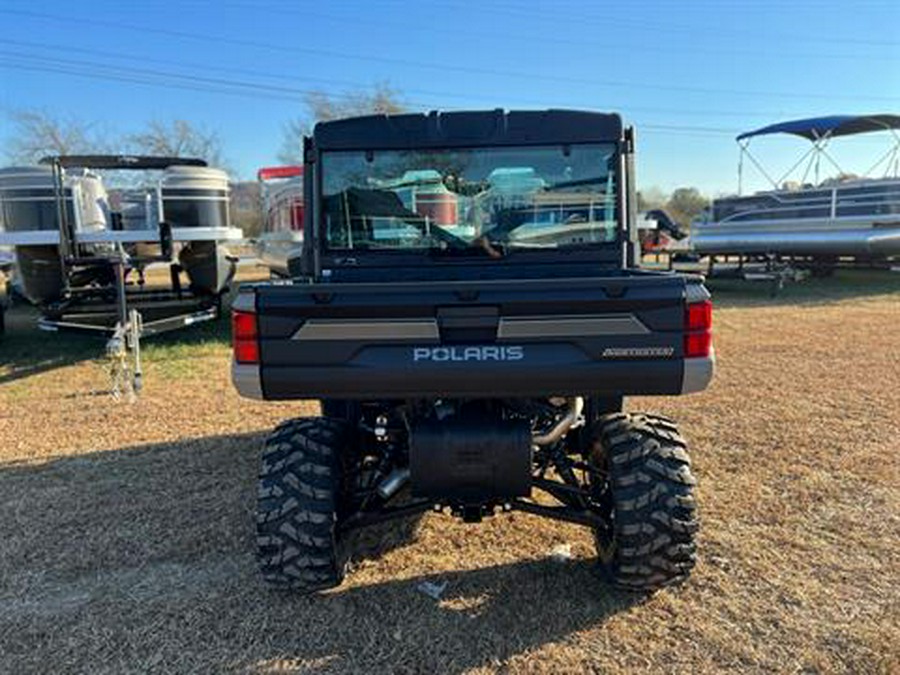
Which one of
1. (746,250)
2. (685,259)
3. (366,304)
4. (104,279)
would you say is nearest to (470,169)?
(366,304)

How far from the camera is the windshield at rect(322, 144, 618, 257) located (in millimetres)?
3314

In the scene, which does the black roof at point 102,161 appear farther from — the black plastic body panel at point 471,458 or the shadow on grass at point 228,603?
the black plastic body panel at point 471,458

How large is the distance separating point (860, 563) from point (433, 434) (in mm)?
2015


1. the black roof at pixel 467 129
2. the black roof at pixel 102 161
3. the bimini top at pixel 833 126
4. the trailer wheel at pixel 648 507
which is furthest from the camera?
the bimini top at pixel 833 126

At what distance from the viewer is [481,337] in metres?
2.46

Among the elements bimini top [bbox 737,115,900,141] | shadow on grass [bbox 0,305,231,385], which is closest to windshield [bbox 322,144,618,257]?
shadow on grass [bbox 0,305,231,385]

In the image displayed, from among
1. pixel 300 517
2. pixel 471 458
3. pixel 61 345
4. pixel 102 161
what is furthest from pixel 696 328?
pixel 61 345

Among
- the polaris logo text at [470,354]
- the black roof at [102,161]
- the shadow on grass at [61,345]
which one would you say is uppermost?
the black roof at [102,161]

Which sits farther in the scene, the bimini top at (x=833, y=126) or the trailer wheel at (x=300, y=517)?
the bimini top at (x=833, y=126)

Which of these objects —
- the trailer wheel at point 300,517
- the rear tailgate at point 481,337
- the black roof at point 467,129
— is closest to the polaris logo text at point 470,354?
the rear tailgate at point 481,337

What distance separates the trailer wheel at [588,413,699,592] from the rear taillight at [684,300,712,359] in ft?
1.53

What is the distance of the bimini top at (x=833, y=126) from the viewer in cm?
1317

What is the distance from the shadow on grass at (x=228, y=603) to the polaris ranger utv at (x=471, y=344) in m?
0.18

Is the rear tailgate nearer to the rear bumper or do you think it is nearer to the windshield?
the rear bumper
